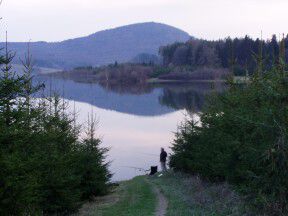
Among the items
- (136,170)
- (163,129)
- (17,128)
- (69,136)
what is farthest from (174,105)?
(17,128)

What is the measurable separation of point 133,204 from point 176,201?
2232mm

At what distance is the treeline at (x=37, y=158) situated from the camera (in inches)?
438

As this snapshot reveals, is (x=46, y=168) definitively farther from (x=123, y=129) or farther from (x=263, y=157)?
(x=123, y=129)

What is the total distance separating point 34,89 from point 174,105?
6467 cm

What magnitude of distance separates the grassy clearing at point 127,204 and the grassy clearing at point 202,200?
74 cm

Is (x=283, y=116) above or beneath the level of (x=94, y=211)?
above

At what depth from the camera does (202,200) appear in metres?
16.2

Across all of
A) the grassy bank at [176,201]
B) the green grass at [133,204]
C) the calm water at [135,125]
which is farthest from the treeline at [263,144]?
the calm water at [135,125]

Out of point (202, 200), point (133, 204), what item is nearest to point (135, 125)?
point (133, 204)

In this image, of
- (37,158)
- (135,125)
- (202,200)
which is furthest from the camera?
(135,125)

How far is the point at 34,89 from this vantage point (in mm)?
16406

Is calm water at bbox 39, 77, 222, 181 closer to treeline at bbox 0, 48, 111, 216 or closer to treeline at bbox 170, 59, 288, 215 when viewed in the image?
treeline at bbox 0, 48, 111, 216

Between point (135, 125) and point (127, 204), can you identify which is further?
point (135, 125)

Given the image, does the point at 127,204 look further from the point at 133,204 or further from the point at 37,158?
the point at 37,158
